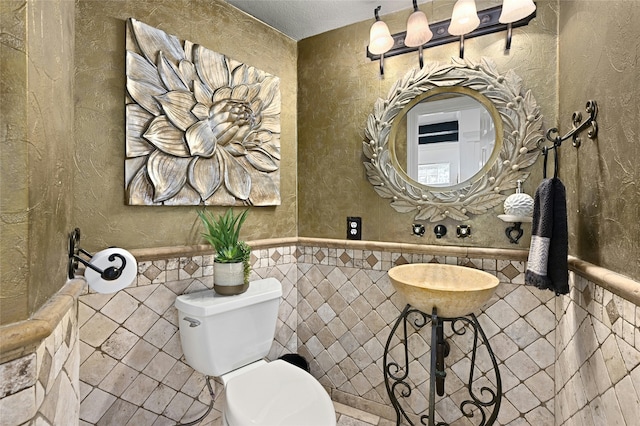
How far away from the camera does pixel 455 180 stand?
1.70 m

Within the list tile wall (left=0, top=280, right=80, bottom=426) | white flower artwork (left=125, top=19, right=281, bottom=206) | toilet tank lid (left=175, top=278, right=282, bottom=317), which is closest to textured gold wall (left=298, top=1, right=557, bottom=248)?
white flower artwork (left=125, top=19, right=281, bottom=206)

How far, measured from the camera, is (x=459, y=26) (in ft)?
5.06

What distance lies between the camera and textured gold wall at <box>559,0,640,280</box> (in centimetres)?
87

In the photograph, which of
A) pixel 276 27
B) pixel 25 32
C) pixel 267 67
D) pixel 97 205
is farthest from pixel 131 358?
pixel 276 27

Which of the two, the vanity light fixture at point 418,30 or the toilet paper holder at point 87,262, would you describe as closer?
the toilet paper holder at point 87,262

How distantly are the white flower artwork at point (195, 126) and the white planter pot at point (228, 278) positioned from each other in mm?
369

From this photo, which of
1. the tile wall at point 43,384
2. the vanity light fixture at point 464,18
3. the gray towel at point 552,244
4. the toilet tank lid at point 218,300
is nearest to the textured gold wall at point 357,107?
the vanity light fixture at point 464,18

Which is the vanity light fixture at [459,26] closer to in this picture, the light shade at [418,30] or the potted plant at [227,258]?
the light shade at [418,30]

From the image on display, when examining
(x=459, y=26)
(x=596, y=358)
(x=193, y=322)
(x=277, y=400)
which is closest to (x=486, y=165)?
(x=459, y=26)

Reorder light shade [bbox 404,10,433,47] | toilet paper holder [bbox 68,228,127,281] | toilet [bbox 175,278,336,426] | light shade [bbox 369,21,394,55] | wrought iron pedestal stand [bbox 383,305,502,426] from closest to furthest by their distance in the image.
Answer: toilet paper holder [bbox 68,228,127,281], toilet [bbox 175,278,336,426], wrought iron pedestal stand [bbox 383,305,502,426], light shade [bbox 404,10,433,47], light shade [bbox 369,21,394,55]

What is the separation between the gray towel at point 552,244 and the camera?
1.16 metres

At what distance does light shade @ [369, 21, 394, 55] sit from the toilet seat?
1.69 meters

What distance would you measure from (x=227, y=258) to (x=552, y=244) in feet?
4.41

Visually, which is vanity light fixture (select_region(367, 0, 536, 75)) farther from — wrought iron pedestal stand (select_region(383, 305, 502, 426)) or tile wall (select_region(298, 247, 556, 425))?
wrought iron pedestal stand (select_region(383, 305, 502, 426))
